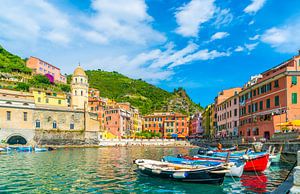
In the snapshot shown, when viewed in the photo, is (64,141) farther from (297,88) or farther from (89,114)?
(297,88)

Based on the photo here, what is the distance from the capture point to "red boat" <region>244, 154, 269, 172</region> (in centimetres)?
2289

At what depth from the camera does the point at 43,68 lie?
103312mm

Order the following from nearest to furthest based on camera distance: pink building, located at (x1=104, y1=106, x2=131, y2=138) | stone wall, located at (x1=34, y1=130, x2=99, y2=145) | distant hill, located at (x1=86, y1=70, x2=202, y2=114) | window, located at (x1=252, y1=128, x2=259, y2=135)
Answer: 1. window, located at (x1=252, y1=128, x2=259, y2=135)
2. stone wall, located at (x1=34, y1=130, x2=99, y2=145)
3. pink building, located at (x1=104, y1=106, x2=131, y2=138)
4. distant hill, located at (x1=86, y1=70, x2=202, y2=114)

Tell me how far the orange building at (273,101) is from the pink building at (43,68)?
74934 mm

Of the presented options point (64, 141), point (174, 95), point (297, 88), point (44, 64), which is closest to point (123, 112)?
point (64, 141)

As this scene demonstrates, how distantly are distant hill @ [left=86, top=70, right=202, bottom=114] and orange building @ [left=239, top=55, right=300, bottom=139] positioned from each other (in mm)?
81387

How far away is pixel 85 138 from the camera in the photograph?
243 feet

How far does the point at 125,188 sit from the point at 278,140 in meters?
26.2

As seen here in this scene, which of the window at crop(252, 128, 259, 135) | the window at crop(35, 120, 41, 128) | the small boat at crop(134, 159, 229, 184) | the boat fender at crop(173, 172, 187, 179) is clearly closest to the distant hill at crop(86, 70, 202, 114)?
the window at crop(35, 120, 41, 128)

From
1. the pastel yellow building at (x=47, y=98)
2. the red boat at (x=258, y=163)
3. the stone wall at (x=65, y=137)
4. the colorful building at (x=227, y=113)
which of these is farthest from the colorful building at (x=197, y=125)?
the red boat at (x=258, y=163)

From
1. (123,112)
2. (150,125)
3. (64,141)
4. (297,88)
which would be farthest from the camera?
(150,125)

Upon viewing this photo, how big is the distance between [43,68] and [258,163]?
94.8 meters

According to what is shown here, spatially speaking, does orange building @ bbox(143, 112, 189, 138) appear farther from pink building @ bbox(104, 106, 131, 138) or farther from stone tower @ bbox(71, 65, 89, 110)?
stone tower @ bbox(71, 65, 89, 110)

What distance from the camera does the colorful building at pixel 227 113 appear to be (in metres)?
62.1
